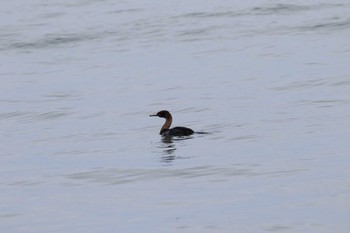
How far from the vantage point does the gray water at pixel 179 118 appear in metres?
14.6

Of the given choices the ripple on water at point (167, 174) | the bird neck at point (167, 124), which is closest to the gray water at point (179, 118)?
the ripple on water at point (167, 174)

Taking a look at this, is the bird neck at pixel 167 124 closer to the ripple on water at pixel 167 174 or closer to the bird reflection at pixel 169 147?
the bird reflection at pixel 169 147

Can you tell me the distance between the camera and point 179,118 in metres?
23.9

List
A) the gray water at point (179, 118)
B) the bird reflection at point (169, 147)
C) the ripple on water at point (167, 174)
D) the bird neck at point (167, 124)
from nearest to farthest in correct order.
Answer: the gray water at point (179, 118)
the ripple on water at point (167, 174)
the bird reflection at point (169, 147)
the bird neck at point (167, 124)

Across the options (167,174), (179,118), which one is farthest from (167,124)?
(167,174)

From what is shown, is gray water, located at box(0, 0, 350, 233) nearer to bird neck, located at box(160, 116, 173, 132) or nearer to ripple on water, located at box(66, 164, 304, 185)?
ripple on water, located at box(66, 164, 304, 185)

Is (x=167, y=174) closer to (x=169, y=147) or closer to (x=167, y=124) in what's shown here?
(x=169, y=147)

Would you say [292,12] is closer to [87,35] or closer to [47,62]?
[87,35]

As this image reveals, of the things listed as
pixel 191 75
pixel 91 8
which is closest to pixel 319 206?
pixel 191 75

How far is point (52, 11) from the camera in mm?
47156

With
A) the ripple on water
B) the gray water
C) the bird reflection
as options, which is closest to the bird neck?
the gray water

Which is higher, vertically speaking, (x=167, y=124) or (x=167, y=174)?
(x=167, y=174)

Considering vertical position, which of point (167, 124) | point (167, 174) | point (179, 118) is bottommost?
point (179, 118)

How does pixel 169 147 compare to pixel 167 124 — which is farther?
pixel 167 124
